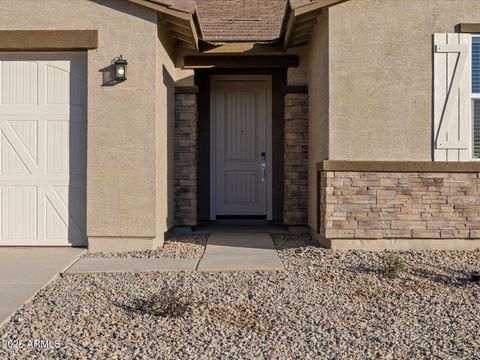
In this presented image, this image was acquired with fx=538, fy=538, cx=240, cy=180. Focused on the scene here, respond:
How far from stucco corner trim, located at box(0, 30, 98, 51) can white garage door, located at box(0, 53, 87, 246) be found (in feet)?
0.64

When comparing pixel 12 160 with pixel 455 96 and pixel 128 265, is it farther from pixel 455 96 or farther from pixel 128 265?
pixel 455 96

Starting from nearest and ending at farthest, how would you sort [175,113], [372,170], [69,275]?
[69,275], [372,170], [175,113]

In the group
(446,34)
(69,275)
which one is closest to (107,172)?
(69,275)

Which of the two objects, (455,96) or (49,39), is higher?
(49,39)

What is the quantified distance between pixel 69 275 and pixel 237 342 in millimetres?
2734

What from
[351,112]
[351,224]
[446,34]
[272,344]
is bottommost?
[272,344]

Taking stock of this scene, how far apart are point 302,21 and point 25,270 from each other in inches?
201

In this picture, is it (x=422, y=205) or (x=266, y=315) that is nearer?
(x=266, y=315)

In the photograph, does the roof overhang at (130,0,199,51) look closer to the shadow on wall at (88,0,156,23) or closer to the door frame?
the shadow on wall at (88,0,156,23)

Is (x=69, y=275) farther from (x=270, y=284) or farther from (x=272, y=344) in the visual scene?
(x=272, y=344)

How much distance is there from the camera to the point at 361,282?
564 centimetres

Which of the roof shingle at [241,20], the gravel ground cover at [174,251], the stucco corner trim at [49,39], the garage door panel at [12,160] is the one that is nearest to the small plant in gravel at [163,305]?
the gravel ground cover at [174,251]

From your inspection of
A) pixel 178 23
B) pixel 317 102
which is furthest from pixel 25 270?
pixel 317 102

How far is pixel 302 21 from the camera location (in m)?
7.95
